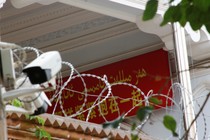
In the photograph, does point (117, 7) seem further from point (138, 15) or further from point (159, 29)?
point (159, 29)

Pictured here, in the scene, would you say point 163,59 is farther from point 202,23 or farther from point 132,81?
point 202,23

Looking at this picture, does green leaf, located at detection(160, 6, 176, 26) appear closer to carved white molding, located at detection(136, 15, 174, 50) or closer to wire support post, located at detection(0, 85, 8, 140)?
wire support post, located at detection(0, 85, 8, 140)

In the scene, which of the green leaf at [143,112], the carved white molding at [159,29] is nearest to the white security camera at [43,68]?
the green leaf at [143,112]

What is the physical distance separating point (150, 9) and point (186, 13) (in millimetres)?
Result: 155

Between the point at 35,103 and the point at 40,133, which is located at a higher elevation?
the point at 40,133

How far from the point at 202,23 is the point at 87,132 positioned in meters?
5.26

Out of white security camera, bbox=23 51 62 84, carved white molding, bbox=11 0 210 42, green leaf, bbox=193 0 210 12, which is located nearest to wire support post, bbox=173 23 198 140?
carved white molding, bbox=11 0 210 42

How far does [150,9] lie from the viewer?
4605 millimetres

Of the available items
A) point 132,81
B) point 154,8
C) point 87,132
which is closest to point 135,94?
→ point 132,81

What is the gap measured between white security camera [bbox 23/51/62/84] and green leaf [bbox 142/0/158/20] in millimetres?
1054

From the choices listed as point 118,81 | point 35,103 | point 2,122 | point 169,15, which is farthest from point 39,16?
point 169,15

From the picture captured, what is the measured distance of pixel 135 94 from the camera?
49.5 feet

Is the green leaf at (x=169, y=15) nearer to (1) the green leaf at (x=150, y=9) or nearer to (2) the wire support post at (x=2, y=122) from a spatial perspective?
(1) the green leaf at (x=150, y=9)

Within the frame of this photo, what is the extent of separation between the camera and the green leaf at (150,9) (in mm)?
4570
